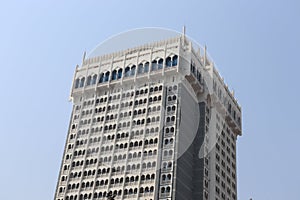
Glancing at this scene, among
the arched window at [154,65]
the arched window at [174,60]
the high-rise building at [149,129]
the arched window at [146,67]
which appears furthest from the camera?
the arched window at [146,67]

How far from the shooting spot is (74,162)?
8300cm

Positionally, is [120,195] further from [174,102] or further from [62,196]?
[174,102]

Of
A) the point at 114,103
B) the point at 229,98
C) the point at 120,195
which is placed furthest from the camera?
the point at 229,98

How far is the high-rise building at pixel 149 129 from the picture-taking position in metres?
74.8

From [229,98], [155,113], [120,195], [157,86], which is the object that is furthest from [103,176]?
[229,98]

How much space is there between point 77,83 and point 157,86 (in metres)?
20.2

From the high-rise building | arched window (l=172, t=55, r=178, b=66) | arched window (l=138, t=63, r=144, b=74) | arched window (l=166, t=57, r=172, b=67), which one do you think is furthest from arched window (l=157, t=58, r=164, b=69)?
arched window (l=138, t=63, r=144, b=74)

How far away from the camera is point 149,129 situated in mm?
78250

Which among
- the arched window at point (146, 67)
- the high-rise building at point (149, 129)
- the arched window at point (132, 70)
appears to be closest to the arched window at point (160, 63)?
the high-rise building at point (149, 129)

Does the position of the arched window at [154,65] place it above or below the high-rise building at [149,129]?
above

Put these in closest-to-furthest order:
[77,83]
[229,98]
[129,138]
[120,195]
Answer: [120,195], [129,138], [77,83], [229,98]

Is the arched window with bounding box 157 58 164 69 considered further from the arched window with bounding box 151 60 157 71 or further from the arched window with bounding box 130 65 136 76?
the arched window with bounding box 130 65 136 76

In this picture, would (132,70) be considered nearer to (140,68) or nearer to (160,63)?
(140,68)

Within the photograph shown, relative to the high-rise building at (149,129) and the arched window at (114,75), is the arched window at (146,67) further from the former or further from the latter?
the arched window at (114,75)
